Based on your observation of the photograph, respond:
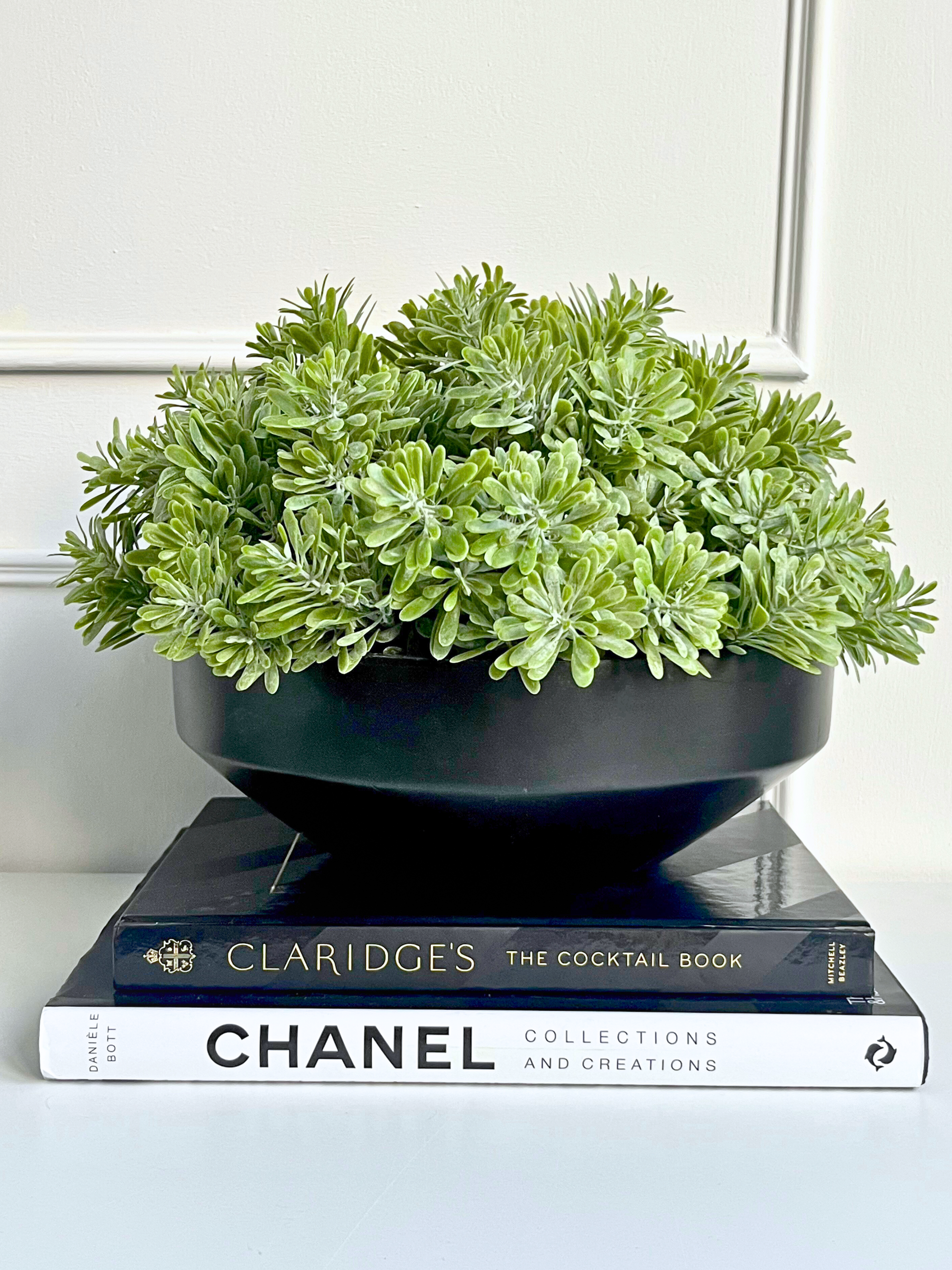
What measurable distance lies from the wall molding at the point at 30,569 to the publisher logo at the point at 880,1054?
62 cm

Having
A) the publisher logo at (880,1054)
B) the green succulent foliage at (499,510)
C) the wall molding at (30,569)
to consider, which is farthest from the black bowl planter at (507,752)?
the wall molding at (30,569)

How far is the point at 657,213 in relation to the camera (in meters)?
0.79

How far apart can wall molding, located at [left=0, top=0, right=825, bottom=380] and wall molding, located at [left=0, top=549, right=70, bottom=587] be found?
5.2 inches

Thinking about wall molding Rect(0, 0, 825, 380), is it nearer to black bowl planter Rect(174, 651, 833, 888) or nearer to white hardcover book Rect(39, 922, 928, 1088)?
black bowl planter Rect(174, 651, 833, 888)

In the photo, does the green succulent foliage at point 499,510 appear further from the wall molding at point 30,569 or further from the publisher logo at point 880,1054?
the wall molding at point 30,569

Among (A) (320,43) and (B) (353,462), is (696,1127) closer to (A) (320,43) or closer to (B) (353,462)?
(B) (353,462)

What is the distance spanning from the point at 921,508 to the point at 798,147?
0.27 meters

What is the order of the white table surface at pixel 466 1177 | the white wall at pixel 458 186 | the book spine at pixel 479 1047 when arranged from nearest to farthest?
the white table surface at pixel 466 1177 < the book spine at pixel 479 1047 < the white wall at pixel 458 186

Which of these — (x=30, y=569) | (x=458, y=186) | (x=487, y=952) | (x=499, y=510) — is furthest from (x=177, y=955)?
(x=458, y=186)

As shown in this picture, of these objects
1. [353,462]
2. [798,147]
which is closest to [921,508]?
[798,147]

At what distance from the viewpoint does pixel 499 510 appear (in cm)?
44

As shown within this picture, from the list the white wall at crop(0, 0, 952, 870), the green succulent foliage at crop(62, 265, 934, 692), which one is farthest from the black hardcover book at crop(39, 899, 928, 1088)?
the white wall at crop(0, 0, 952, 870)

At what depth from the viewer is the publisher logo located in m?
0.49

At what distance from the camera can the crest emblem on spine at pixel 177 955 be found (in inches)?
19.6
